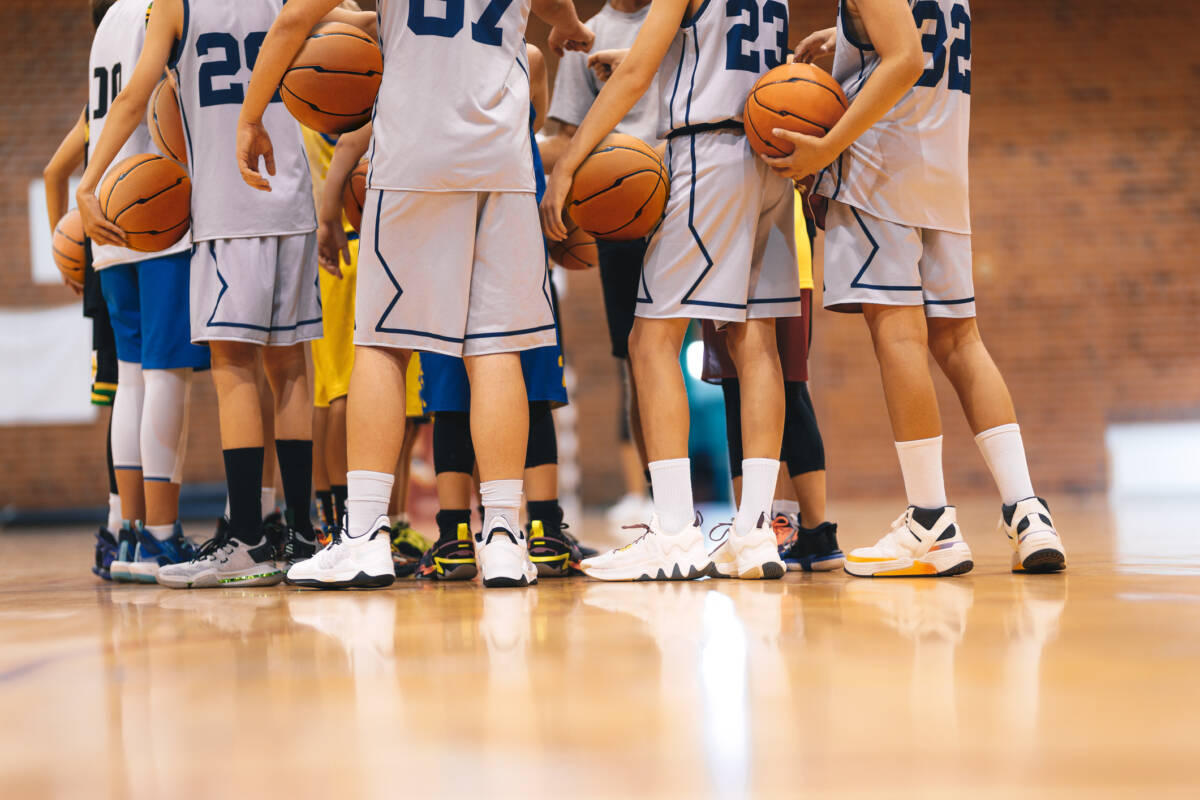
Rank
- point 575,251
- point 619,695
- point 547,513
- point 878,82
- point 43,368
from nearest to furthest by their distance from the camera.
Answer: point 619,695 → point 878,82 → point 547,513 → point 575,251 → point 43,368

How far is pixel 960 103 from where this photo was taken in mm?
2525

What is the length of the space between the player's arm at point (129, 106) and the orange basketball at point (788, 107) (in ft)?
5.21

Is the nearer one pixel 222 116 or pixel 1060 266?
pixel 222 116

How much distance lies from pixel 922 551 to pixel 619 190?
1.13 meters

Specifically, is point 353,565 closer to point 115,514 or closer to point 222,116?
point 222,116

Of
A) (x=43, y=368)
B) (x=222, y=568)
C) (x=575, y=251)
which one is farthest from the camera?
(x=43, y=368)

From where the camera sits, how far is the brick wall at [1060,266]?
8133mm

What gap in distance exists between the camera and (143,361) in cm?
299

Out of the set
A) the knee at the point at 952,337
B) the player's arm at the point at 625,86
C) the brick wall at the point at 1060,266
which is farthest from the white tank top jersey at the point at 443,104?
the brick wall at the point at 1060,266

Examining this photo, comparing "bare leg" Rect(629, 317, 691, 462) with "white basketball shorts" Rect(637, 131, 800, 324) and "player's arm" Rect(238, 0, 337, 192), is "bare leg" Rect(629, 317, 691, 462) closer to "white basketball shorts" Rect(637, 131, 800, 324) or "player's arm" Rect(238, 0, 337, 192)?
"white basketball shorts" Rect(637, 131, 800, 324)

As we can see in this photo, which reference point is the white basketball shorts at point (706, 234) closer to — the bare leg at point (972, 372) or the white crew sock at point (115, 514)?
the bare leg at point (972, 372)

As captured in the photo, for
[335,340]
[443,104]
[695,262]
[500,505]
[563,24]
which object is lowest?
[500,505]

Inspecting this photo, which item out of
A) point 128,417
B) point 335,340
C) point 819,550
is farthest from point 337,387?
point 819,550

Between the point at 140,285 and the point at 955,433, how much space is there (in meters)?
6.62
